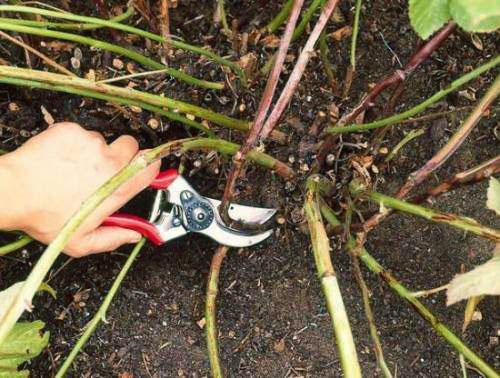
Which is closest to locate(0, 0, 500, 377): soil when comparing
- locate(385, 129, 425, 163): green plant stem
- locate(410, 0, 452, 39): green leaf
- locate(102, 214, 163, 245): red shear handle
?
locate(385, 129, 425, 163): green plant stem

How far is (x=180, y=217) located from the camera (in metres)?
1.13

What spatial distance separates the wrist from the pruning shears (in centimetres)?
17

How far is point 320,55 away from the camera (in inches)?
48.8

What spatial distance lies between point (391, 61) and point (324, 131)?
203mm

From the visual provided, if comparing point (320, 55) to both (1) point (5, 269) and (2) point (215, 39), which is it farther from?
(1) point (5, 269)

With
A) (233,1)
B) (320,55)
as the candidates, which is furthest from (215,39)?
(320,55)

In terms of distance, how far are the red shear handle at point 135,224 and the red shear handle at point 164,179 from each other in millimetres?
60

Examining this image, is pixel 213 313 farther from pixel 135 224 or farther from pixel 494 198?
pixel 494 198

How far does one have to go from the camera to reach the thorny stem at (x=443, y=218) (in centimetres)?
84

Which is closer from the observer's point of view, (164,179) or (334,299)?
(334,299)

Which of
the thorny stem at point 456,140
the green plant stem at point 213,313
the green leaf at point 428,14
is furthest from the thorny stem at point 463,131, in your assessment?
the green plant stem at point 213,313

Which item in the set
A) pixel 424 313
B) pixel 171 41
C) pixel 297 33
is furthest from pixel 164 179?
pixel 424 313

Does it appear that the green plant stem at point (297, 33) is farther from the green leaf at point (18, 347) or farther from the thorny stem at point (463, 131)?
the green leaf at point (18, 347)

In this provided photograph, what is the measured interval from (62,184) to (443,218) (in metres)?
0.54
